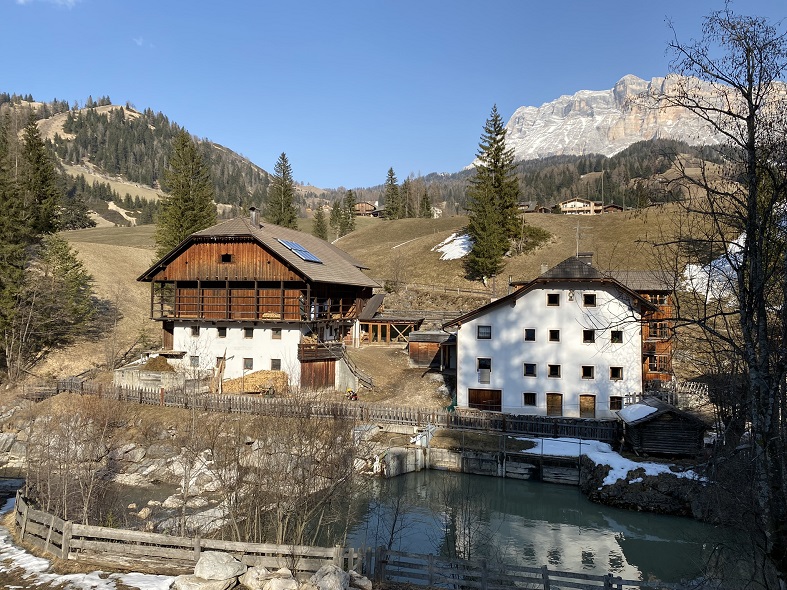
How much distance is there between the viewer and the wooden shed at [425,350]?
153 feet

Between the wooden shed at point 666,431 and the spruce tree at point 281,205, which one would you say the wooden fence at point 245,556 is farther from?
the spruce tree at point 281,205

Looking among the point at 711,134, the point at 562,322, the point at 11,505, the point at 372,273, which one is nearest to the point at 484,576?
the point at 711,134

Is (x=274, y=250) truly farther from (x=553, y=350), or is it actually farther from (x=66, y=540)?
(x=66, y=540)

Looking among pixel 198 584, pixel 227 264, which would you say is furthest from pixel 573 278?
pixel 198 584

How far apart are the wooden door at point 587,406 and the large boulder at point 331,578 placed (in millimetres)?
25428

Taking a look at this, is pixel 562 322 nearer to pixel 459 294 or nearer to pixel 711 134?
pixel 711 134

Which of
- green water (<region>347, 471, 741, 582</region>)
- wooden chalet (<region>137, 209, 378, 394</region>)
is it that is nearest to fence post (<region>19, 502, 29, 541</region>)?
green water (<region>347, 471, 741, 582</region>)

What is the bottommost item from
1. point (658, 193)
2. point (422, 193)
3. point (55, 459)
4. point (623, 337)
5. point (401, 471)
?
point (401, 471)

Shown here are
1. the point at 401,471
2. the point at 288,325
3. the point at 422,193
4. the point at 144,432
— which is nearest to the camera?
the point at 401,471

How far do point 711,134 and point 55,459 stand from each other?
24.0 meters

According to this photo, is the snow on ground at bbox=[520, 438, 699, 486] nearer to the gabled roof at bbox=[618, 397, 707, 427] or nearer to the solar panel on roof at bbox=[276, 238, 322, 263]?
the gabled roof at bbox=[618, 397, 707, 427]

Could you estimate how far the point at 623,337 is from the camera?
3622cm

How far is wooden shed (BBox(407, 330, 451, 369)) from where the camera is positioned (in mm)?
46688

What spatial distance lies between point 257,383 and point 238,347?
12.9 feet
